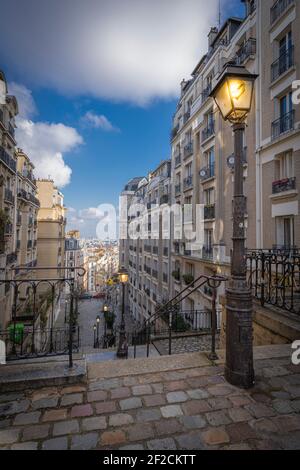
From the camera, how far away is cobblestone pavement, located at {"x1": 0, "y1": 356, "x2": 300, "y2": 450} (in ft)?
6.60

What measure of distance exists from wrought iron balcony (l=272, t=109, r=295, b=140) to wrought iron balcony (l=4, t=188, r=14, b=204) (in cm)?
1812

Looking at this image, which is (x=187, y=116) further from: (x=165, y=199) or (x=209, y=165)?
(x=165, y=199)

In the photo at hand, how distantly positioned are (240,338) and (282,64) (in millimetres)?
12447

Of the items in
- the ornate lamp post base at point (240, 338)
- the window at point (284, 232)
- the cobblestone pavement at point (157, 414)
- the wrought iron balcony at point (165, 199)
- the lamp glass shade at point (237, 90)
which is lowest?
the cobblestone pavement at point (157, 414)

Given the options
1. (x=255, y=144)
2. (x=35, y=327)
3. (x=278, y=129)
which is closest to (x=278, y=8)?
(x=278, y=129)

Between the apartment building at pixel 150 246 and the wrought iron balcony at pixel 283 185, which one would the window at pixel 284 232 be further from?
the apartment building at pixel 150 246

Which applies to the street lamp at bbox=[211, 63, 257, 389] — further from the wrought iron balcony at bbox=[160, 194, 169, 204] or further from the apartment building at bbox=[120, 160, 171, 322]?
the wrought iron balcony at bbox=[160, 194, 169, 204]

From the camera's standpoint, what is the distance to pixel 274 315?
14.8ft

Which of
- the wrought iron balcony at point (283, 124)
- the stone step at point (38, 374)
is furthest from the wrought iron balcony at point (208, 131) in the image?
the stone step at point (38, 374)

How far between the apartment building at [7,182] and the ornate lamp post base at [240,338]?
1680 centimetres

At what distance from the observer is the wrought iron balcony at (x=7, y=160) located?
17.4 meters
